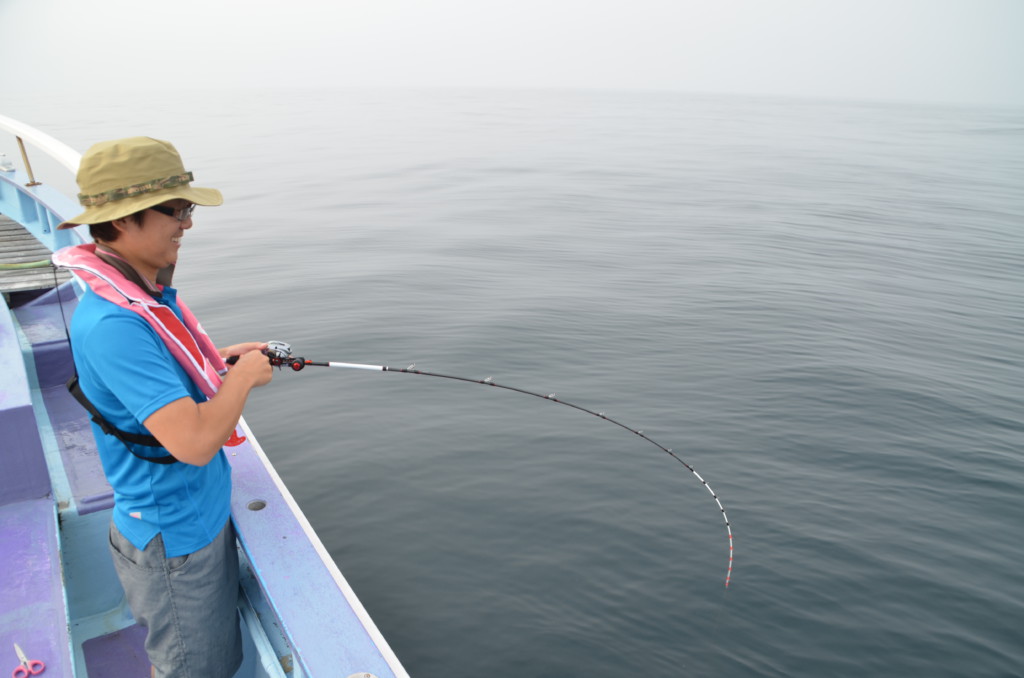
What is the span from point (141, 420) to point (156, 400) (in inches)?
2.4

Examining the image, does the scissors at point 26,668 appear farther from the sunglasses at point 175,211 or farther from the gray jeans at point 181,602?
the sunglasses at point 175,211

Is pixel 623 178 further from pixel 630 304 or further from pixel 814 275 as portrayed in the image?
pixel 630 304

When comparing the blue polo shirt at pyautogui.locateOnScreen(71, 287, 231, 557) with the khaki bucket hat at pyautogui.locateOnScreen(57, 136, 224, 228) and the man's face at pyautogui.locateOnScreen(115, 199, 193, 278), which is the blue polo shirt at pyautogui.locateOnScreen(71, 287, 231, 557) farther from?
the khaki bucket hat at pyautogui.locateOnScreen(57, 136, 224, 228)

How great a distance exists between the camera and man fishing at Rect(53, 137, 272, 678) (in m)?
1.61

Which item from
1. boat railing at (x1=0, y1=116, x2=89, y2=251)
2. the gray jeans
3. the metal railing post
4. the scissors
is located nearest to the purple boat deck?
the scissors

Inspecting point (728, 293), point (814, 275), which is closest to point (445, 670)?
point (728, 293)

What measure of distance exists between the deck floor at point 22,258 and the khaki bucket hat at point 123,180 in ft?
14.2

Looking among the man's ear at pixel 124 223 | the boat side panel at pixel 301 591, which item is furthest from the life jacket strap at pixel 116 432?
the boat side panel at pixel 301 591

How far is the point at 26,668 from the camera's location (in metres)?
2.07

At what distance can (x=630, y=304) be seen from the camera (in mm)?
10703

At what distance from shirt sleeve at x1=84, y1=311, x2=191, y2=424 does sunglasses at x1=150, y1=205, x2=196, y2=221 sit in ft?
1.05

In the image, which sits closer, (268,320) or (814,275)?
(268,320)

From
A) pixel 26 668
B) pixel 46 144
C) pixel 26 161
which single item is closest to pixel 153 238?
pixel 26 668

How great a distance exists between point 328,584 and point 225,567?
13.2 inches
